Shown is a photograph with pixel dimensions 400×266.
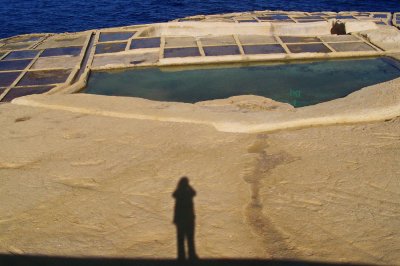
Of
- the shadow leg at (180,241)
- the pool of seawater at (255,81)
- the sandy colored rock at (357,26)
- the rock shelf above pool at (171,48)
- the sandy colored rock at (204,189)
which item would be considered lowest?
the shadow leg at (180,241)

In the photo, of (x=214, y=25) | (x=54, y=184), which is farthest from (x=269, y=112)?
(x=214, y=25)

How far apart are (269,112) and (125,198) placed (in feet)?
10.9

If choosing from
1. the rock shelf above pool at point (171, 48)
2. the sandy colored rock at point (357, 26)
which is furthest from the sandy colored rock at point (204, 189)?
the sandy colored rock at point (357, 26)

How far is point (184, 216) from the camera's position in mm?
4246

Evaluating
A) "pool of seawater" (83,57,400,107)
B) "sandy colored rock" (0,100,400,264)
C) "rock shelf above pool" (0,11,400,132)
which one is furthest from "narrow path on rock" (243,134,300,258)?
"rock shelf above pool" (0,11,400,132)

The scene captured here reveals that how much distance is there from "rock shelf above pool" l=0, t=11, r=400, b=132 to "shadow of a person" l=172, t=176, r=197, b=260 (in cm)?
472

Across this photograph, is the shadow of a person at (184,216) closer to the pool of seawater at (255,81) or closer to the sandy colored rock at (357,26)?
the pool of seawater at (255,81)

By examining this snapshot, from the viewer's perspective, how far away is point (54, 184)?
4.90 m

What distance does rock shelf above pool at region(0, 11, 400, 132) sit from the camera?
9305 millimetres

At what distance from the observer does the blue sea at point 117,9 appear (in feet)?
72.6

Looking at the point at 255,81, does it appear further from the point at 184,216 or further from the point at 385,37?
the point at 184,216

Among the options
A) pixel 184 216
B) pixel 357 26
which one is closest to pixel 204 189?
pixel 184 216

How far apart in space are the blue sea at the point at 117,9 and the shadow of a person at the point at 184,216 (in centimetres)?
1896

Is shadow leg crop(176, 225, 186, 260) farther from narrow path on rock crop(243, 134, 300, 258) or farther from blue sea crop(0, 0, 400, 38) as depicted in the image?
blue sea crop(0, 0, 400, 38)
